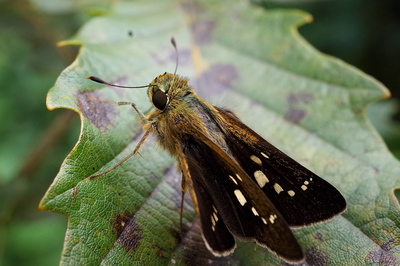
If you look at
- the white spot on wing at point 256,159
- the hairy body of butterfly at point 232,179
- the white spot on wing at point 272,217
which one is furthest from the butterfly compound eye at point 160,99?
the white spot on wing at point 272,217

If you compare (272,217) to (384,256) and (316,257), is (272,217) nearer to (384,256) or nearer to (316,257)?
→ (316,257)

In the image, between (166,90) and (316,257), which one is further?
(166,90)

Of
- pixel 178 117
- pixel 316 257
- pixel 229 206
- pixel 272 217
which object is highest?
pixel 178 117

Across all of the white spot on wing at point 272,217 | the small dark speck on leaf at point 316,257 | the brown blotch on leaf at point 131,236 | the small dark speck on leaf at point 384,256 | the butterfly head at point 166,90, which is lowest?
the small dark speck on leaf at point 316,257

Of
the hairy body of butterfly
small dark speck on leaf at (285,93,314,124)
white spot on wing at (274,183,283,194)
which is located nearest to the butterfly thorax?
the hairy body of butterfly

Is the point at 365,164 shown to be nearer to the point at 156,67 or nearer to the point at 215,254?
the point at 215,254

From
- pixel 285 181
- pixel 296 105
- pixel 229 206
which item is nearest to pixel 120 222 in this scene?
pixel 229 206

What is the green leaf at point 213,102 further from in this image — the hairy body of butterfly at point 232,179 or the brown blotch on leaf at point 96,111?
the hairy body of butterfly at point 232,179

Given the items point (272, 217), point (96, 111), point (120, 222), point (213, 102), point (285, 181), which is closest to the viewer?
point (272, 217)
